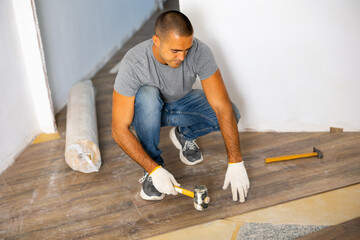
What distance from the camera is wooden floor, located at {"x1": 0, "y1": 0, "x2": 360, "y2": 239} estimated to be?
6.43ft

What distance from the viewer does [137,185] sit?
228 centimetres

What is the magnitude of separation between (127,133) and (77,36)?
2.27 metres

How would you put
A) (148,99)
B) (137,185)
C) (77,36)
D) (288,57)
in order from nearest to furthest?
(148,99) → (137,185) → (288,57) → (77,36)

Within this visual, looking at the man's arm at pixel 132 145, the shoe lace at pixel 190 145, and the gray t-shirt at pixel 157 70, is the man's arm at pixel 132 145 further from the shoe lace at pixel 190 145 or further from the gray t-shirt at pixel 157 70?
the shoe lace at pixel 190 145

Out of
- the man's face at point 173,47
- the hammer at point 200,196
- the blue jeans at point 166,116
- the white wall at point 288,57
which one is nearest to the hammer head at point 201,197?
the hammer at point 200,196

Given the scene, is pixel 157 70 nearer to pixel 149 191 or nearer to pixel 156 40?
pixel 156 40

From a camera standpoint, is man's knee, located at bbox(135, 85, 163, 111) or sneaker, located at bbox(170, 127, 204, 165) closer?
man's knee, located at bbox(135, 85, 163, 111)

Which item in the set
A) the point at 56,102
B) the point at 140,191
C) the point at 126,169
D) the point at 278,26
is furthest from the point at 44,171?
the point at 278,26

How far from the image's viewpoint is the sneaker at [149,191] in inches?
82.8

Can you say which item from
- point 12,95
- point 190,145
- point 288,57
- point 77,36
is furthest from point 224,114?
point 77,36

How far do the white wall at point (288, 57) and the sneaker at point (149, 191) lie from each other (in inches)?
36.9

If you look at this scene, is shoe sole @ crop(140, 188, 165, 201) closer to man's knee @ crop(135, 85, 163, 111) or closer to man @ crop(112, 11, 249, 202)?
man @ crop(112, 11, 249, 202)

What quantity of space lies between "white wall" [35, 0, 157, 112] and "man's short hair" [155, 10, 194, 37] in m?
1.73

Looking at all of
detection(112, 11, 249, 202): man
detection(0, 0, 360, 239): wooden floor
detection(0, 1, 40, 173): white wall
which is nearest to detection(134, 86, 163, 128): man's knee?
detection(112, 11, 249, 202): man
